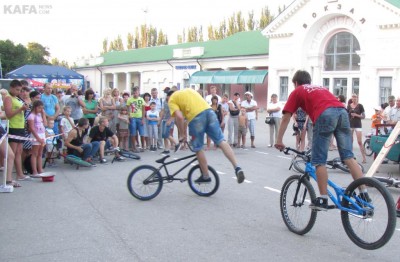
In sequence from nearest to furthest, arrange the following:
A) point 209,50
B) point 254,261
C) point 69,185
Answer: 1. point 254,261
2. point 69,185
3. point 209,50

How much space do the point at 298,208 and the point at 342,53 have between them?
101ft

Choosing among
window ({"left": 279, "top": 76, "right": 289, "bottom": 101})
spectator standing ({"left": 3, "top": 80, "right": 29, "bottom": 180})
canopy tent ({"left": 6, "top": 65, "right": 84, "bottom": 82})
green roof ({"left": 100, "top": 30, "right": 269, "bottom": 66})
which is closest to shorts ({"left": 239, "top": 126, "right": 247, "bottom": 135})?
spectator standing ({"left": 3, "top": 80, "right": 29, "bottom": 180})

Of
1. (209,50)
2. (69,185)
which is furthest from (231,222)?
(209,50)

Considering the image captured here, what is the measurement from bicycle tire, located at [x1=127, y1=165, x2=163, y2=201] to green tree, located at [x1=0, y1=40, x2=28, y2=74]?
54269 millimetres

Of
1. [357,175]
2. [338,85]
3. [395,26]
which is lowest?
[357,175]

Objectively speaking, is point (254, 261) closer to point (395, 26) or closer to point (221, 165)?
point (221, 165)

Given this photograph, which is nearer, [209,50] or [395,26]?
[395,26]

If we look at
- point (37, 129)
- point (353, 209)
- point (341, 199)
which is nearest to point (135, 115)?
point (37, 129)

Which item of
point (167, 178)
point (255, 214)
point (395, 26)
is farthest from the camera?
point (395, 26)

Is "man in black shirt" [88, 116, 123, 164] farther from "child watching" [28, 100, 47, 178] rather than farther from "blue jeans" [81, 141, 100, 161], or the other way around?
"child watching" [28, 100, 47, 178]

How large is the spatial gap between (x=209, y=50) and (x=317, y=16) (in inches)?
634

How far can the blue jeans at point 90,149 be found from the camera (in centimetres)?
1165

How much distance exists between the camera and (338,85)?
115 ft

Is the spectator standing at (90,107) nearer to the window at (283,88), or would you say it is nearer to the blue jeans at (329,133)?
the blue jeans at (329,133)
